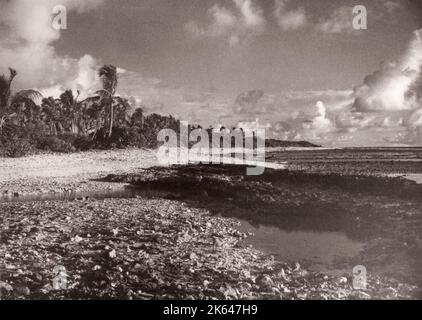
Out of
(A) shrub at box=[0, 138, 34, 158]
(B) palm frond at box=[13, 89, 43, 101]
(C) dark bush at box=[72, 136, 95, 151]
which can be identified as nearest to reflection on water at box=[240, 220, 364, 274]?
(B) palm frond at box=[13, 89, 43, 101]

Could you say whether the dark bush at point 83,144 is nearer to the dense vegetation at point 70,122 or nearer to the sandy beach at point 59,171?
the dense vegetation at point 70,122

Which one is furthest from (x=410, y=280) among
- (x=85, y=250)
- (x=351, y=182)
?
(x=351, y=182)

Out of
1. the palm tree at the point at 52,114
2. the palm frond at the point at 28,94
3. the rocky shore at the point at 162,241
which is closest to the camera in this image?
the rocky shore at the point at 162,241

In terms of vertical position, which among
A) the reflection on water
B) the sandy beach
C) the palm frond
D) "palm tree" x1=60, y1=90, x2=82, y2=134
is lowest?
the reflection on water

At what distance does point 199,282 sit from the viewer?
28.1 feet

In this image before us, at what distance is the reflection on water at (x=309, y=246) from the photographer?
10.4 m

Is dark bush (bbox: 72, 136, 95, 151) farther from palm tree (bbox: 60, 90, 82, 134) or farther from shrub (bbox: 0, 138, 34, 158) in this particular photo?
palm tree (bbox: 60, 90, 82, 134)

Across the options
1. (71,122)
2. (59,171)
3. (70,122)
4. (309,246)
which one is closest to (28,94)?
(59,171)

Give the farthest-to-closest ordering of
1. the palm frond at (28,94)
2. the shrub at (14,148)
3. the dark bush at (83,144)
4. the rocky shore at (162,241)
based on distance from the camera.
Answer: the dark bush at (83,144) < the shrub at (14,148) < the palm frond at (28,94) < the rocky shore at (162,241)

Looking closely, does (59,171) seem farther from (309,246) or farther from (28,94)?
(309,246)

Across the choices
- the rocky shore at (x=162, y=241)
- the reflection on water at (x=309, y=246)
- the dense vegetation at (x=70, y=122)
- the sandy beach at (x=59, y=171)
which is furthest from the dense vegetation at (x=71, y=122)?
the reflection on water at (x=309, y=246)

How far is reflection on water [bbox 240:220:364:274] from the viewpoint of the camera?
34.2 ft

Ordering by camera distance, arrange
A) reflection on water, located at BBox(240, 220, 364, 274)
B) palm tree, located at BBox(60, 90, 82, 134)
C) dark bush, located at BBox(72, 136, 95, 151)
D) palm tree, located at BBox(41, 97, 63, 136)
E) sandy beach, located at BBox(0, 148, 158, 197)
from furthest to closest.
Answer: palm tree, located at BBox(41, 97, 63, 136) < palm tree, located at BBox(60, 90, 82, 134) < dark bush, located at BBox(72, 136, 95, 151) < sandy beach, located at BBox(0, 148, 158, 197) < reflection on water, located at BBox(240, 220, 364, 274)
